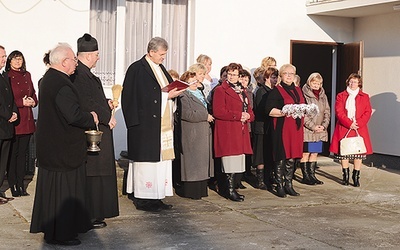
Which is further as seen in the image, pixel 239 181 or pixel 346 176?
pixel 346 176

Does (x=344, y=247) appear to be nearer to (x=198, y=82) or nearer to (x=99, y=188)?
(x=99, y=188)

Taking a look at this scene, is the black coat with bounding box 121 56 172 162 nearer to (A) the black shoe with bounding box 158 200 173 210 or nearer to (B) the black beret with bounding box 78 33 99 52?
(A) the black shoe with bounding box 158 200 173 210

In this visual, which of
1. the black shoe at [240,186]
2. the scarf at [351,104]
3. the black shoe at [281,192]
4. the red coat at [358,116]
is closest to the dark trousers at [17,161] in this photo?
the black shoe at [240,186]

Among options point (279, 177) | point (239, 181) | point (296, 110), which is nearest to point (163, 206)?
point (239, 181)

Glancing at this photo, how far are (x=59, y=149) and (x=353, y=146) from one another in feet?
17.8

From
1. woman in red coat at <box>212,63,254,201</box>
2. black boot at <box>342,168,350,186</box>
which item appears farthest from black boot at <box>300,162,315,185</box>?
woman in red coat at <box>212,63,254,201</box>

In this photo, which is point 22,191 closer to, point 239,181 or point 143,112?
point 143,112

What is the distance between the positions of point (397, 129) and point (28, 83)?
690cm

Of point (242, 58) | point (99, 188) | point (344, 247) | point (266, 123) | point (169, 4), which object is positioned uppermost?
point (169, 4)

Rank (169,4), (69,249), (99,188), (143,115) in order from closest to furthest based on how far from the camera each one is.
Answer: (69,249), (99,188), (143,115), (169,4)

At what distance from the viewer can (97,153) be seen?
732 cm

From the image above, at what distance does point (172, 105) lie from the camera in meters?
8.70

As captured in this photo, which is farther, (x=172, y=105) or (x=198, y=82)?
(x=198, y=82)

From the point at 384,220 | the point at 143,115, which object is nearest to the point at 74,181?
the point at 143,115
